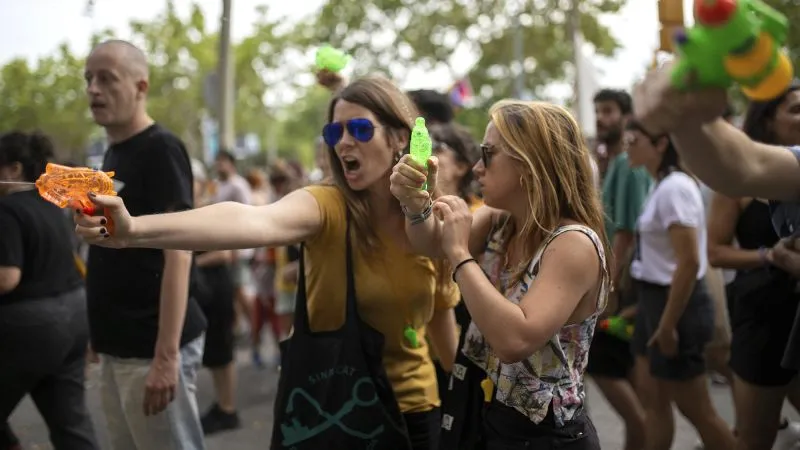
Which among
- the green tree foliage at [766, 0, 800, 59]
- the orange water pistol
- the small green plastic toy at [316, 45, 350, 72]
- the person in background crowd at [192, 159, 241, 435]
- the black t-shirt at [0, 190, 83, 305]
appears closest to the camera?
the orange water pistol

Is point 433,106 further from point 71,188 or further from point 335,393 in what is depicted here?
point 71,188

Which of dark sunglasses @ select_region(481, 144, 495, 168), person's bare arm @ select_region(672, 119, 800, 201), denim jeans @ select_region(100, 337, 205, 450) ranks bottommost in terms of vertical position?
denim jeans @ select_region(100, 337, 205, 450)

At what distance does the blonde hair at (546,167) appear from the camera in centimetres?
239

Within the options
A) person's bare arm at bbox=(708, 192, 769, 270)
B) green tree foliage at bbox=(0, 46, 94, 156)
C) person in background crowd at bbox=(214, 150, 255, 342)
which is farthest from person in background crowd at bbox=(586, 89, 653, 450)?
green tree foliage at bbox=(0, 46, 94, 156)

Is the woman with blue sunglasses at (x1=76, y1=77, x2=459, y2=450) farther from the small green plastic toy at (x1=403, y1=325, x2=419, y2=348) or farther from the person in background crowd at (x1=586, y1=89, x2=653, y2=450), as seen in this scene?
the person in background crowd at (x1=586, y1=89, x2=653, y2=450)

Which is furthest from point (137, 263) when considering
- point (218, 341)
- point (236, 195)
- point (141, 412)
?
point (236, 195)

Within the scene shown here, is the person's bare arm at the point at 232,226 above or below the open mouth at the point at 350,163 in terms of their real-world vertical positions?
below

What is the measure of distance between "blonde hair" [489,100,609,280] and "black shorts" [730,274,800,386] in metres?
1.51

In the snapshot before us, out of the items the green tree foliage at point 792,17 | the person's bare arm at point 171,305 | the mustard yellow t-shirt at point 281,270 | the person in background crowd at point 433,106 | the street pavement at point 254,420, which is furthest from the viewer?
the mustard yellow t-shirt at point 281,270

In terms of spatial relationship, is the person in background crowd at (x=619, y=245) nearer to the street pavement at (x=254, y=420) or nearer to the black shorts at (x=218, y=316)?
the street pavement at (x=254, y=420)

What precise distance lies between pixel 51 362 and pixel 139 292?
0.83 m

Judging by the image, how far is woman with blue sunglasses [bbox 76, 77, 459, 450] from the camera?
2.64 meters

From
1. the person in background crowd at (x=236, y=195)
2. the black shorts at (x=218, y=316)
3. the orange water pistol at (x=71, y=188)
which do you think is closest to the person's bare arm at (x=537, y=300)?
the orange water pistol at (x=71, y=188)

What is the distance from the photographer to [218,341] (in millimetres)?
6484
